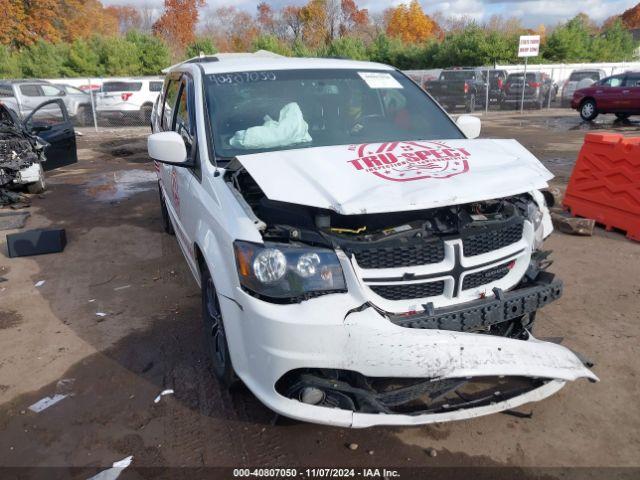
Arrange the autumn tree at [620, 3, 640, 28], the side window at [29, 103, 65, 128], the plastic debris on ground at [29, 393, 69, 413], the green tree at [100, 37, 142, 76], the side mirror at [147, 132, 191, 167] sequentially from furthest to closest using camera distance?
the autumn tree at [620, 3, 640, 28]
the green tree at [100, 37, 142, 76]
the side window at [29, 103, 65, 128]
the side mirror at [147, 132, 191, 167]
the plastic debris on ground at [29, 393, 69, 413]

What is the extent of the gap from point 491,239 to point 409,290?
573 millimetres

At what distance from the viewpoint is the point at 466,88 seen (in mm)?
23953

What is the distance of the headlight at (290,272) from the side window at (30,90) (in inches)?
727

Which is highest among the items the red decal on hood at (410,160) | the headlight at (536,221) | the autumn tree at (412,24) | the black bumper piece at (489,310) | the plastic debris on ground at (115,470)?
the autumn tree at (412,24)

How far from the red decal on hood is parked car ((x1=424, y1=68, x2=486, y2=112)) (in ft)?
72.1

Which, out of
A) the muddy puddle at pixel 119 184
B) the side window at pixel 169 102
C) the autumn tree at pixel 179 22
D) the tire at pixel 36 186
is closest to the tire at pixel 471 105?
the muddy puddle at pixel 119 184

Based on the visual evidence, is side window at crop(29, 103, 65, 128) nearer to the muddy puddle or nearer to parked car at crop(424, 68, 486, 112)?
the muddy puddle

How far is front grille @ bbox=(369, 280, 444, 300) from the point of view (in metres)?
2.51

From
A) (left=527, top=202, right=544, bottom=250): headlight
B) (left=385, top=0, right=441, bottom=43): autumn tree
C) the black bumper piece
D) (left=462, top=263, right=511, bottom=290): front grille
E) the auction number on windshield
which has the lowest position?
the black bumper piece

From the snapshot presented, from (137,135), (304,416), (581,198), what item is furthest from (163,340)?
(137,135)

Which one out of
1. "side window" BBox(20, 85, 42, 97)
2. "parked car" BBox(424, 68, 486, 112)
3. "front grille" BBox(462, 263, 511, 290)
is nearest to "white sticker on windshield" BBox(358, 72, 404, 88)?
"front grille" BBox(462, 263, 511, 290)

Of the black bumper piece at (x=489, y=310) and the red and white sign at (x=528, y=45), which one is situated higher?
the red and white sign at (x=528, y=45)

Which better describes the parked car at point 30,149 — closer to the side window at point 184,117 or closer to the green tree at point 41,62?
the side window at point 184,117

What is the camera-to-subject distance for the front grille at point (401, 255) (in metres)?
2.50
